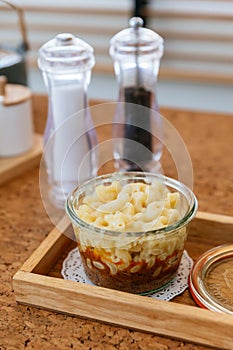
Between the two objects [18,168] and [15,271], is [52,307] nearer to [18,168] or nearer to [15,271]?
[15,271]

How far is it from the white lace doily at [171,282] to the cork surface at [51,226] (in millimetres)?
69

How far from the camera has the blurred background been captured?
1990 mm

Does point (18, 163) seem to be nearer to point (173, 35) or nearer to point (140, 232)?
point (140, 232)

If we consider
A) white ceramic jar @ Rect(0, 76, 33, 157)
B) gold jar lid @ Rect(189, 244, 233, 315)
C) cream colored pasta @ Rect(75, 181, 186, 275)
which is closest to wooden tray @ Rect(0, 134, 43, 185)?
white ceramic jar @ Rect(0, 76, 33, 157)

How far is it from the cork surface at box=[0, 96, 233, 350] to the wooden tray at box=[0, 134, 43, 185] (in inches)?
0.6

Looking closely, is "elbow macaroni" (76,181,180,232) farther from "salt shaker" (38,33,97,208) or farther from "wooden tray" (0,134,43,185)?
"wooden tray" (0,134,43,185)

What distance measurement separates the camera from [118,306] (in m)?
0.65

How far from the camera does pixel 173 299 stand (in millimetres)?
705

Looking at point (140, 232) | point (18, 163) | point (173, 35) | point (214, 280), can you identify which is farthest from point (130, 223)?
point (173, 35)

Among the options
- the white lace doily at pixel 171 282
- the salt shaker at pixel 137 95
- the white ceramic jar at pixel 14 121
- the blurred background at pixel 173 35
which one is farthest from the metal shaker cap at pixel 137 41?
the blurred background at pixel 173 35

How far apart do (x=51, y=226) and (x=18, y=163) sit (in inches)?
8.7

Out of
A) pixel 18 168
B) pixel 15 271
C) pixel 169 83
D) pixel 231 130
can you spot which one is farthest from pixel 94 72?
pixel 15 271

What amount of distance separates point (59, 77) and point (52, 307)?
15.8 inches

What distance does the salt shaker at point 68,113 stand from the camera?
896mm
